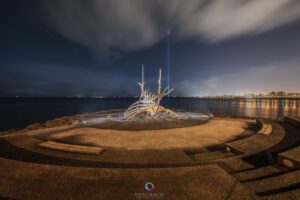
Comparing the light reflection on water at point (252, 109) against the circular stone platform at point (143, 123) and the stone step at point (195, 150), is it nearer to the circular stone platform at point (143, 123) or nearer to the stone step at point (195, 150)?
Result: the circular stone platform at point (143, 123)

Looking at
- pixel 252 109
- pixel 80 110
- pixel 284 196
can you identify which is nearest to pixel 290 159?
pixel 284 196

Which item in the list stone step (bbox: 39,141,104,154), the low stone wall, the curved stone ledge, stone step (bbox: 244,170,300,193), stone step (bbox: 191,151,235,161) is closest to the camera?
stone step (bbox: 244,170,300,193)

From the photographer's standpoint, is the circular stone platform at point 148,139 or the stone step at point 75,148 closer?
the stone step at point 75,148

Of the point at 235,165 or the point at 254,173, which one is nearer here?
the point at 254,173

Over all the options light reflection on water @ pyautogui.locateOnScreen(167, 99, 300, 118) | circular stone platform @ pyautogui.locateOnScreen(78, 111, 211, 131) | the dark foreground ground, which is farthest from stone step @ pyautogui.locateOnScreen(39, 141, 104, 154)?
light reflection on water @ pyautogui.locateOnScreen(167, 99, 300, 118)

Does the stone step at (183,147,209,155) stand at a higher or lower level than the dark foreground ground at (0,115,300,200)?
lower

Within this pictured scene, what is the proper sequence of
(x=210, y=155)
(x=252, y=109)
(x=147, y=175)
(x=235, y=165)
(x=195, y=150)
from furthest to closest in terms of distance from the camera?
(x=252, y=109) < (x=195, y=150) < (x=210, y=155) < (x=235, y=165) < (x=147, y=175)

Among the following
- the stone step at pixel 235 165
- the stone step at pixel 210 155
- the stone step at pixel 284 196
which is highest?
the stone step at pixel 284 196

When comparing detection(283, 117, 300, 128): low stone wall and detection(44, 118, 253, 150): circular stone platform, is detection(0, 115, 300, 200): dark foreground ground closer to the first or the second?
detection(44, 118, 253, 150): circular stone platform

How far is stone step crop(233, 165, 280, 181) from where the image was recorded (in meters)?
5.09

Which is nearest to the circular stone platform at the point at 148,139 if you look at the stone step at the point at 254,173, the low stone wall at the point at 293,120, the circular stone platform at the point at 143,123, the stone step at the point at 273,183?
the circular stone platform at the point at 143,123

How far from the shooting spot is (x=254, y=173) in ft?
17.3

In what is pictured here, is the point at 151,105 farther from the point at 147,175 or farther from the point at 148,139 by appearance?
the point at 147,175

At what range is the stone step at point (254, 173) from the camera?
5.09 metres
